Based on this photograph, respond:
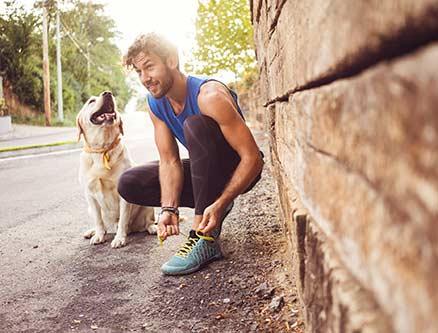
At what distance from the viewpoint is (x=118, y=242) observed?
10.8 ft

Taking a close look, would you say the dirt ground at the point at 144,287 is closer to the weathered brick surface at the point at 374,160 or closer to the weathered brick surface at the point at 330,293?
the weathered brick surface at the point at 330,293

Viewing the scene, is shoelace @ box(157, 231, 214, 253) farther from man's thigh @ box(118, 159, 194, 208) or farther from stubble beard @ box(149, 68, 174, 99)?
stubble beard @ box(149, 68, 174, 99)

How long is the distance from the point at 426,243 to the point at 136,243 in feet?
9.89

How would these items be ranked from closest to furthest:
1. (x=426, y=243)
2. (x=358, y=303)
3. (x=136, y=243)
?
(x=426, y=243) < (x=358, y=303) < (x=136, y=243)

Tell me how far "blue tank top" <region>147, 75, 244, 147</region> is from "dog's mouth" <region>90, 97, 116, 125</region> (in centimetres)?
80

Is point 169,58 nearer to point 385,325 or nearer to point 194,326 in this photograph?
point 194,326

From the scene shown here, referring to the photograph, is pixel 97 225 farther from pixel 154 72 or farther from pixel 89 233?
pixel 154 72

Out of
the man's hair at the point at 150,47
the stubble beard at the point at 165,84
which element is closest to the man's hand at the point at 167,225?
the stubble beard at the point at 165,84

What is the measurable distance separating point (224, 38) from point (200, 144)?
1324 centimetres

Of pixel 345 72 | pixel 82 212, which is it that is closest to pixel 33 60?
pixel 82 212

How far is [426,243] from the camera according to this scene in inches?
18.3

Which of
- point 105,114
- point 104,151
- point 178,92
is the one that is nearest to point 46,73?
point 105,114

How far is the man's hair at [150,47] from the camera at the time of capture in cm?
269

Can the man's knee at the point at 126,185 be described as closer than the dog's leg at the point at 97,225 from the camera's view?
Yes
